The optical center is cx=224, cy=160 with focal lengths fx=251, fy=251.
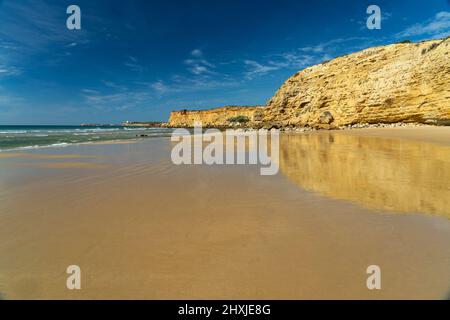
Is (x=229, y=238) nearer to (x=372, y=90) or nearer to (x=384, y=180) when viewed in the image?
(x=384, y=180)

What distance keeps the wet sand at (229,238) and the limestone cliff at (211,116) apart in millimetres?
79719

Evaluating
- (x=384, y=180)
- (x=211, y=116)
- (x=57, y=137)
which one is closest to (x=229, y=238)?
(x=384, y=180)

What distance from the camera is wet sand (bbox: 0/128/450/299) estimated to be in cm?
204

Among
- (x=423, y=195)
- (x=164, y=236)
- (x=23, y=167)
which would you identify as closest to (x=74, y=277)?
(x=164, y=236)

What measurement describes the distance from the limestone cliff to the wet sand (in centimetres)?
7972

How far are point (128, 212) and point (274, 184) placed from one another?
9.79 feet

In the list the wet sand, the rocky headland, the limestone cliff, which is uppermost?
the limestone cliff

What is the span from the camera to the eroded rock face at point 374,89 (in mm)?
22234

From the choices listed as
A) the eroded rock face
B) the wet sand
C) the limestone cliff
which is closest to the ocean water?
the wet sand

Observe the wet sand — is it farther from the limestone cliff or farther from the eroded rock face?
the limestone cliff

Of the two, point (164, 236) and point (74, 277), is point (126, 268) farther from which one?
point (164, 236)

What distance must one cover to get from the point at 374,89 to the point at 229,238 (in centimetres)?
3054

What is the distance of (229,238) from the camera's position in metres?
2.87

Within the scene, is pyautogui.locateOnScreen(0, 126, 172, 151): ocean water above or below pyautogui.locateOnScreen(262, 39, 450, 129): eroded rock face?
below
